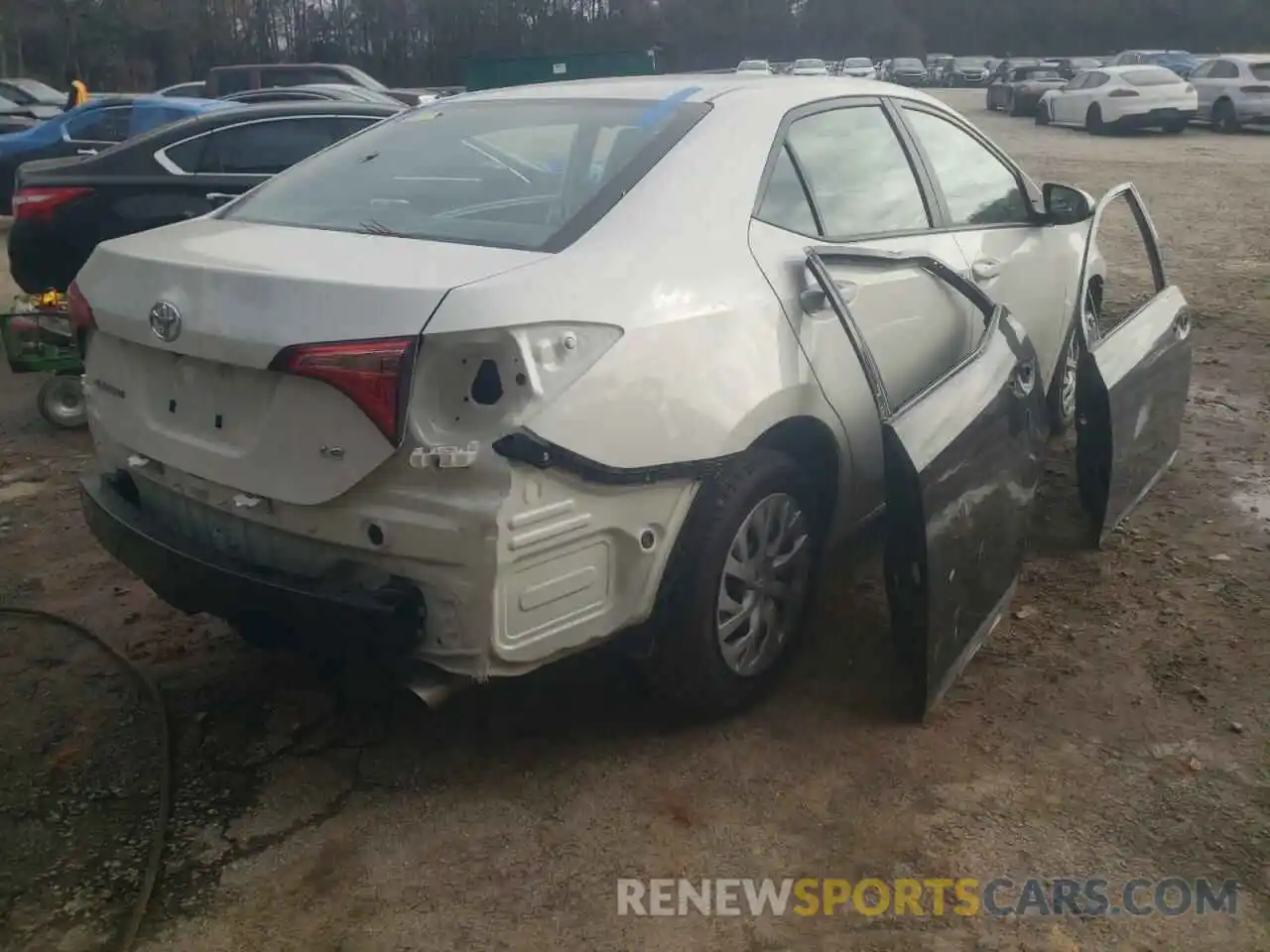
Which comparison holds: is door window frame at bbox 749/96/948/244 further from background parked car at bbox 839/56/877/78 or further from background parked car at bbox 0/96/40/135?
background parked car at bbox 839/56/877/78

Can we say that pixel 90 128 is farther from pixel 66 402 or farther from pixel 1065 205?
pixel 1065 205

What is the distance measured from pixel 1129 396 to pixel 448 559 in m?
2.76

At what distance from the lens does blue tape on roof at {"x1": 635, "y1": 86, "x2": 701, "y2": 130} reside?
336 centimetres

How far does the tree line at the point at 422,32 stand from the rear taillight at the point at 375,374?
3658 centimetres

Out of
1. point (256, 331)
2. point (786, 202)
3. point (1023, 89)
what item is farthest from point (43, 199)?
point (1023, 89)

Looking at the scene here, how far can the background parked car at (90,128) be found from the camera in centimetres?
1106

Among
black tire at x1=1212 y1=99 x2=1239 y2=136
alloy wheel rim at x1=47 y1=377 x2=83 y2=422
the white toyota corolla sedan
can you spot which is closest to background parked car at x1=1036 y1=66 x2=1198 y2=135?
black tire at x1=1212 y1=99 x2=1239 y2=136

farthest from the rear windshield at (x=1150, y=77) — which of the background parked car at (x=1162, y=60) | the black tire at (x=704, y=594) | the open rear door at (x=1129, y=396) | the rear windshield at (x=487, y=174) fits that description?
the black tire at (x=704, y=594)

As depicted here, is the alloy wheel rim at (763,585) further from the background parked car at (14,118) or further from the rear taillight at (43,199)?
the background parked car at (14,118)

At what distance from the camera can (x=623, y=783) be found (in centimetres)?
311

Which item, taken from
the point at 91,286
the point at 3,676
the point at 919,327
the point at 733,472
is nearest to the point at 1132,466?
the point at 919,327

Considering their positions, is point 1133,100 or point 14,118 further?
point 1133,100

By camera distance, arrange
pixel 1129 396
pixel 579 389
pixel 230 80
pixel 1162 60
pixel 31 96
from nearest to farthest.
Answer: pixel 579 389, pixel 1129 396, pixel 230 80, pixel 31 96, pixel 1162 60

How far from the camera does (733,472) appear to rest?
309cm
